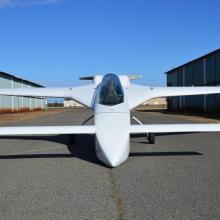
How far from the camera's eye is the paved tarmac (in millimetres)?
5668

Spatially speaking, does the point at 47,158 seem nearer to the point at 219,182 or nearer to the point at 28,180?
the point at 28,180

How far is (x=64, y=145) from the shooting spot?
13.5 metres

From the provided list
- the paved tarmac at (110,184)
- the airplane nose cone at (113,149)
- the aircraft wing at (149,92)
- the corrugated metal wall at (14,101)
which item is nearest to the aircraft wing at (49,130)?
the airplane nose cone at (113,149)

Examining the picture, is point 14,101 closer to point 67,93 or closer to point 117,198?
point 67,93

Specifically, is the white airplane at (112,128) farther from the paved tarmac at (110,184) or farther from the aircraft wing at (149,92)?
the aircraft wing at (149,92)

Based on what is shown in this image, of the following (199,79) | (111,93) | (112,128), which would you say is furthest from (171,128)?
(199,79)

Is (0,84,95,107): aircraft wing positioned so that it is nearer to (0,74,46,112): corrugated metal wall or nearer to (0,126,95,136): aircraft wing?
(0,126,95,136): aircraft wing

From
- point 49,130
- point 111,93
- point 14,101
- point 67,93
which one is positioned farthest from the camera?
point 14,101

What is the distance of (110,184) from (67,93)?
897 centimetres

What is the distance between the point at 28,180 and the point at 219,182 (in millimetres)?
3752

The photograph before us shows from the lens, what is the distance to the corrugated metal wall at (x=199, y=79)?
4003 centimetres

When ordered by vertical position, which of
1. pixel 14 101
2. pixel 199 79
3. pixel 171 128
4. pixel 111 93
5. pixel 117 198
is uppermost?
pixel 199 79

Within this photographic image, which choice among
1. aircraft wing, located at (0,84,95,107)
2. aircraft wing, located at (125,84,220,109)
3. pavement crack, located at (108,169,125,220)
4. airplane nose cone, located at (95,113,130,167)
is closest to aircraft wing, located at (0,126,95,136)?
airplane nose cone, located at (95,113,130,167)

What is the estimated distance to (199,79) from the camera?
150 ft
